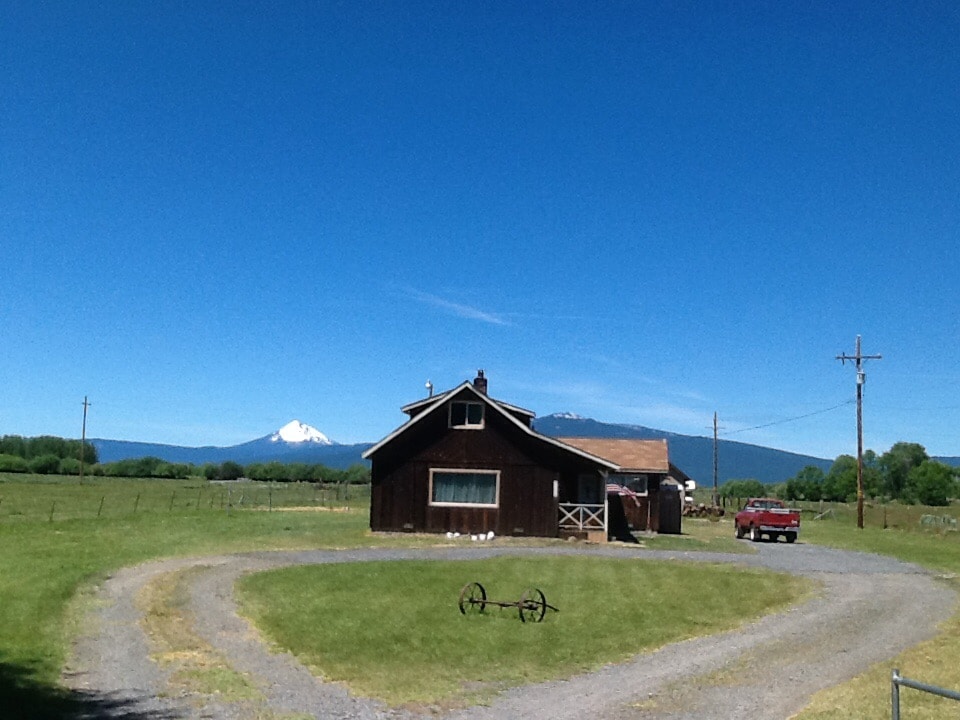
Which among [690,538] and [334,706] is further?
[690,538]

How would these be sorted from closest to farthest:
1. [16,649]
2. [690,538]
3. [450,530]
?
[16,649], [450,530], [690,538]

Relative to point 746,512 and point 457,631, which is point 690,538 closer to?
point 746,512

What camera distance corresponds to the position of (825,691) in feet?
42.1

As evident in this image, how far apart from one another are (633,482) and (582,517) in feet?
32.9

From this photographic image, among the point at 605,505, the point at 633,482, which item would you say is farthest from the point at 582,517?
the point at 633,482

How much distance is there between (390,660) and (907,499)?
5824 inches

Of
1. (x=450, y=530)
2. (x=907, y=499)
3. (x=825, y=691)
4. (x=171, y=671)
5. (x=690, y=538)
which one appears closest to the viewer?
(x=825, y=691)

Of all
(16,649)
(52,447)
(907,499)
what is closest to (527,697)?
(16,649)

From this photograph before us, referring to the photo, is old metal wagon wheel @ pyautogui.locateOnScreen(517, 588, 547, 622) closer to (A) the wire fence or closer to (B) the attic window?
(B) the attic window

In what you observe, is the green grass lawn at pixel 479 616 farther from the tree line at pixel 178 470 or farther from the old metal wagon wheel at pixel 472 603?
the tree line at pixel 178 470

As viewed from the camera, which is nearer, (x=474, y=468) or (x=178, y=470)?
(x=474, y=468)

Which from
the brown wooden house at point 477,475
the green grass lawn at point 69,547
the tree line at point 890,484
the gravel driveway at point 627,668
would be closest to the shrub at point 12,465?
the green grass lawn at point 69,547

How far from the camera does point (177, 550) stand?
100 feet

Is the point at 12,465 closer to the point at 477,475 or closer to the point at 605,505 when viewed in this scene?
the point at 477,475
